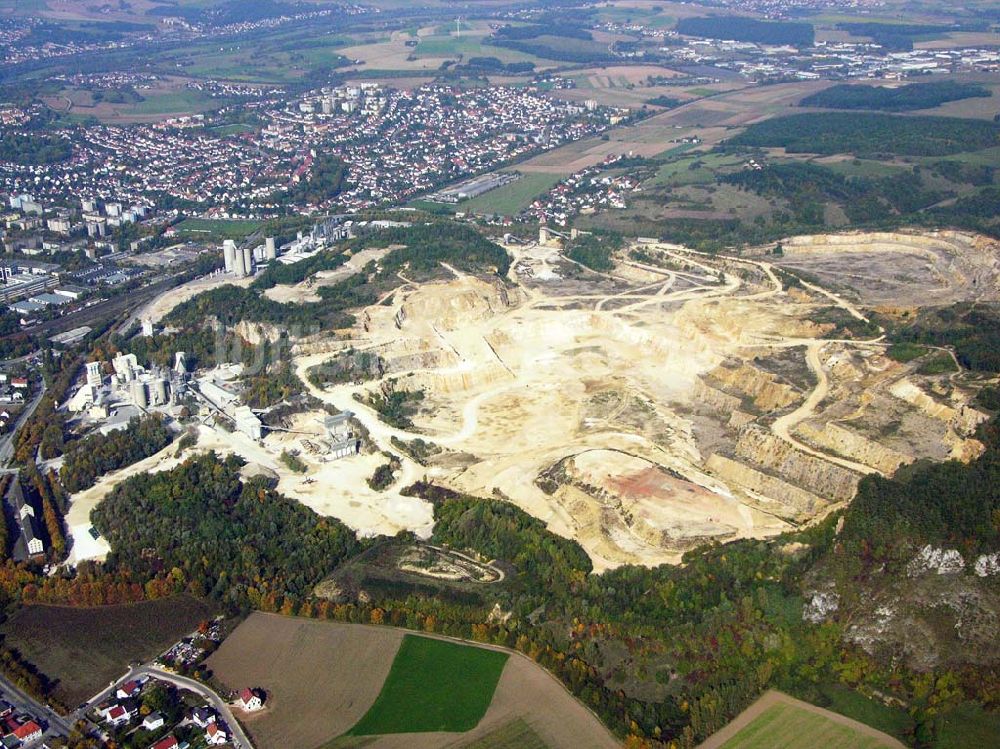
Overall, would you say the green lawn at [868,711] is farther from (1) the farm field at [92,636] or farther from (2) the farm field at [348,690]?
(1) the farm field at [92,636]

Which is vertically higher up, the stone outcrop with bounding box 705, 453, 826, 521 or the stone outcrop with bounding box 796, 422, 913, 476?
the stone outcrop with bounding box 796, 422, 913, 476

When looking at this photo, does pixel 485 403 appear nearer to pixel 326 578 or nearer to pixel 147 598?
pixel 326 578

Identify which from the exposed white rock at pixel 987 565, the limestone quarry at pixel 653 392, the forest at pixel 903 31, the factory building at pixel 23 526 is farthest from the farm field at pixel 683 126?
the exposed white rock at pixel 987 565

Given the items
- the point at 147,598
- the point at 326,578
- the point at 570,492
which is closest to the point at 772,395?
the point at 570,492

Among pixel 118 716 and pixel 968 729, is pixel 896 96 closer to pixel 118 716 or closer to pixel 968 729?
pixel 968 729

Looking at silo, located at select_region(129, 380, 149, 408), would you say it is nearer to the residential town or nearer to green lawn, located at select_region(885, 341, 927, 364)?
green lawn, located at select_region(885, 341, 927, 364)

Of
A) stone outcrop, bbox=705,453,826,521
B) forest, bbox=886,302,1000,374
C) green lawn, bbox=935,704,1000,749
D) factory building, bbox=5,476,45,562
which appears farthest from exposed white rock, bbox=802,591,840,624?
factory building, bbox=5,476,45,562
